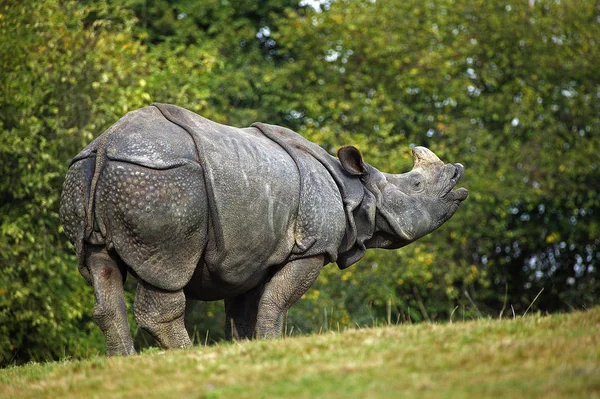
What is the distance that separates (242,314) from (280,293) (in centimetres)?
87

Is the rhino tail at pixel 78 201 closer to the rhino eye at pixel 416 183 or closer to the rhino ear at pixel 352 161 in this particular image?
the rhino ear at pixel 352 161

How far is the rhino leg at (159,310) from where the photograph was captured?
9258 millimetres

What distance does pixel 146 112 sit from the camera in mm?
9656

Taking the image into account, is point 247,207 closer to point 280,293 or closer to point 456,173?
point 280,293

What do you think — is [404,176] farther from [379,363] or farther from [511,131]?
[511,131]

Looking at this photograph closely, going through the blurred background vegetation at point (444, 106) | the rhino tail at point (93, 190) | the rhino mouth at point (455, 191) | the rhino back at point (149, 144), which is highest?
the rhino back at point (149, 144)

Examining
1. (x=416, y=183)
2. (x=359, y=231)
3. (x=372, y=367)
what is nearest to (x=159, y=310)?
(x=359, y=231)

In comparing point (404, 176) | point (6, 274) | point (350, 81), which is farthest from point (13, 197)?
point (350, 81)

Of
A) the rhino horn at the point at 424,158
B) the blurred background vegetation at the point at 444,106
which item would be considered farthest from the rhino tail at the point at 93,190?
the blurred background vegetation at the point at 444,106

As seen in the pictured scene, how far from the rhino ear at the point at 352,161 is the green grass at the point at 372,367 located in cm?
217

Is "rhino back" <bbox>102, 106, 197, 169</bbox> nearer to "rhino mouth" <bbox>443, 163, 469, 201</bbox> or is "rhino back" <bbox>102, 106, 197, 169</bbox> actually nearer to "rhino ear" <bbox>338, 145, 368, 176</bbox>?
"rhino ear" <bbox>338, 145, 368, 176</bbox>

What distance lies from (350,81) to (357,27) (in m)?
1.46

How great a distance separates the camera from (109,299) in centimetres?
916

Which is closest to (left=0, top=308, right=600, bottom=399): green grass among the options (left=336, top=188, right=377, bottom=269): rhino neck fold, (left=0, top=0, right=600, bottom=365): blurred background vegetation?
(left=336, top=188, right=377, bottom=269): rhino neck fold
